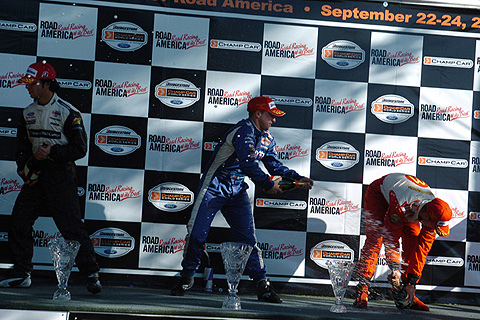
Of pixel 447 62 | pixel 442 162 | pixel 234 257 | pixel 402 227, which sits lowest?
pixel 234 257

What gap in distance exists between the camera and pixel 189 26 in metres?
4.38

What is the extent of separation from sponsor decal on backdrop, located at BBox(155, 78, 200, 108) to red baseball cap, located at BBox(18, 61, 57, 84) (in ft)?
2.82

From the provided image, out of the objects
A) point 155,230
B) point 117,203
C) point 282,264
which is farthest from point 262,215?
point 117,203

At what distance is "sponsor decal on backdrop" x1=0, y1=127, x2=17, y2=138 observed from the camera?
14.0 ft

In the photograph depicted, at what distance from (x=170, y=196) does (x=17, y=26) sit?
1783 mm

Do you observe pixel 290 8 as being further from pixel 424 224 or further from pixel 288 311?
pixel 288 311

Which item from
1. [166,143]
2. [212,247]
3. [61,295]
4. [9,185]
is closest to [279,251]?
[212,247]

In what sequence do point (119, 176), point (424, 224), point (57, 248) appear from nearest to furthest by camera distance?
1. point (57, 248)
2. point (424, 224)
3. point (119, 176)

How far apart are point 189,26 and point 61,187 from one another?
1.62 metres

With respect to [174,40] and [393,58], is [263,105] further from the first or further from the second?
[393,58]

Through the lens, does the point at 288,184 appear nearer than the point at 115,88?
Yes

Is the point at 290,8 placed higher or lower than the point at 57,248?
higher

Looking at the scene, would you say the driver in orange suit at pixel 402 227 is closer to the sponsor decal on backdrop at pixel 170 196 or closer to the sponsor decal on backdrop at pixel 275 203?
the sponsor decal on backdrop at pixel 275 203

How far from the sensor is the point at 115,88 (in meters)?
4.34
